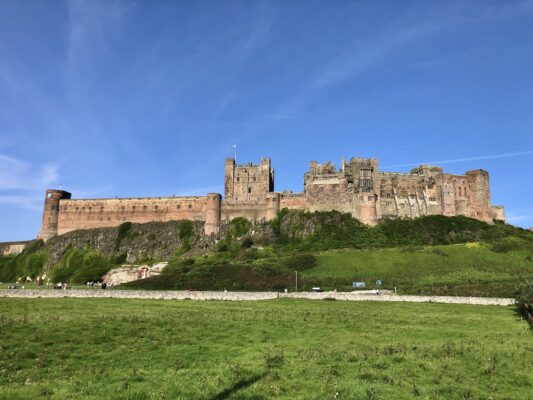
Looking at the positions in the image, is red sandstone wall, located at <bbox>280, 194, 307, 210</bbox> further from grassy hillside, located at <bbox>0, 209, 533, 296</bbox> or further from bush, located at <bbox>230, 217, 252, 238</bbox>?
bush, located at <bbox>230, 217, 252, 238</bbox>

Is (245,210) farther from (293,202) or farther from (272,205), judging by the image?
(293,202)

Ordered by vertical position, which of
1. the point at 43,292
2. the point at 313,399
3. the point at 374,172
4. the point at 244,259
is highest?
the point at 374,172

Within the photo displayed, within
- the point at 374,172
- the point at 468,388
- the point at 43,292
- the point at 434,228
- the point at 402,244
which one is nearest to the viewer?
the point at 468,388

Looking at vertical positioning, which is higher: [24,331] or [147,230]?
[147,230]

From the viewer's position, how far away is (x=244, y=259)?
67188 millimetres

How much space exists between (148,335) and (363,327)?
1060 centimetres

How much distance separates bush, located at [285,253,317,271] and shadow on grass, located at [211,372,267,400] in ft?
151

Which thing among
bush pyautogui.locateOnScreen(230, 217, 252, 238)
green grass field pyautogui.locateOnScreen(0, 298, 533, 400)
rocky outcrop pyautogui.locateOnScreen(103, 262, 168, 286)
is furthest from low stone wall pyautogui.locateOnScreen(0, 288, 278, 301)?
bush pyautogui.locateOnScreen(230, 217, 252, 238)

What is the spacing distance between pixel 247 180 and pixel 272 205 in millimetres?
10175

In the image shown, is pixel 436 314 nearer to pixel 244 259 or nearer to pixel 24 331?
pixel 24 331

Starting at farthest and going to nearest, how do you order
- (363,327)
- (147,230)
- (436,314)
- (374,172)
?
(147,230)
(374,172)
(436,314)
(363,327)

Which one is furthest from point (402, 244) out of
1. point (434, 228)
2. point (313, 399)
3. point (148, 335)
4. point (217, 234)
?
point (313, 399)

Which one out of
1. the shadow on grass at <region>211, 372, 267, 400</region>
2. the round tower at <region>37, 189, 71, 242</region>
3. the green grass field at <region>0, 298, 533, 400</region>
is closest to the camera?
the shadow on grass at <region>211, 372, 267, 400</region>

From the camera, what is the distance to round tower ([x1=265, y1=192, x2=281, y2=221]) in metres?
85.1
